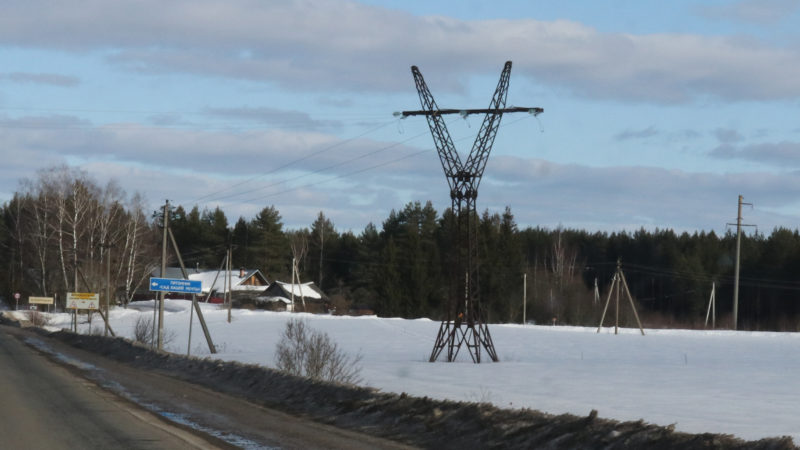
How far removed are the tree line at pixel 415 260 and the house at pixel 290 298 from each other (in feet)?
11.6

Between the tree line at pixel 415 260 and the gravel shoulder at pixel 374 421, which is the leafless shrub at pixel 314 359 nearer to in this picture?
the gravel shoulder at pixel 374 421

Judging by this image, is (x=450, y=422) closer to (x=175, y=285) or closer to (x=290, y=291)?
(x=175, y=285)

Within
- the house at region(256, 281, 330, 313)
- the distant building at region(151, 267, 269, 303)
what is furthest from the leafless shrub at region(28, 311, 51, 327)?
the distant building at region(151, 267, 269, 303)

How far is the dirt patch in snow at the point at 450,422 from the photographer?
11672 millimetres

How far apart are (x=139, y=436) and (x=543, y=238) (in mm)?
125790

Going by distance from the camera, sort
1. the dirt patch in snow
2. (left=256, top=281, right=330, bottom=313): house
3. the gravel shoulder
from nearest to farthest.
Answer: the dirt patch in snow → the gravel shoulder → (left=256, top=281, right=330, bottom=313): house

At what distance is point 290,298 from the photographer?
366ft

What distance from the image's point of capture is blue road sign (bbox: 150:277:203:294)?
37312 millimetres

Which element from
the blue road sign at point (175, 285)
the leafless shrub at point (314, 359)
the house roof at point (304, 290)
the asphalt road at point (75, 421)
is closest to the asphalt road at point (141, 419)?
the asphalt road at point (75, 421)

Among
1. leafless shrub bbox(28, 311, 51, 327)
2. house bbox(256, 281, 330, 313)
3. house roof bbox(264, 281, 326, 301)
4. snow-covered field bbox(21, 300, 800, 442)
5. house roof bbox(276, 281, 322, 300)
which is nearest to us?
snow-covered field bbox(21, 300, 800, 442)

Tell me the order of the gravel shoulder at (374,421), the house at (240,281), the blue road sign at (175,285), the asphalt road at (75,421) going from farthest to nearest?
the house at (240,281) → the blue road sign at (175,285) → the asphalt road at (75,421) → the gravel shoulder at (374,421)

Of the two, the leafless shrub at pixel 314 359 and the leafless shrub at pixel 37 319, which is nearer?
the leafless shrub at pixel 314 359

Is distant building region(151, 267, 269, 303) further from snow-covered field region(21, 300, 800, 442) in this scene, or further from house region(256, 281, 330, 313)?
snow-covered field region(21, 300, 800, 442)

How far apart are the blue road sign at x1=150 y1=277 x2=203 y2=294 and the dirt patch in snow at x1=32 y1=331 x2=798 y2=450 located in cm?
1363
